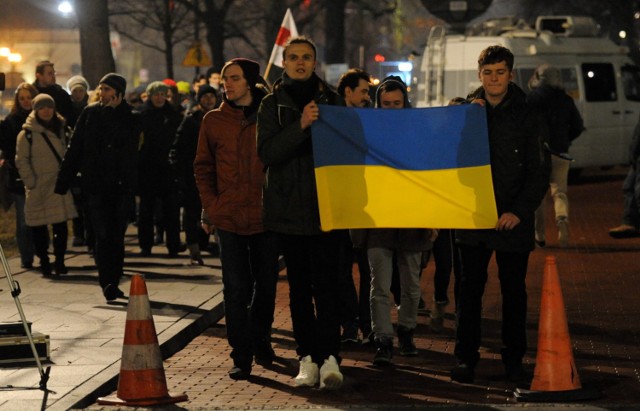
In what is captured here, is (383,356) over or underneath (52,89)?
underneath

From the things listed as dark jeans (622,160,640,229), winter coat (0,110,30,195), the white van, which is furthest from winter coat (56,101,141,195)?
the white van

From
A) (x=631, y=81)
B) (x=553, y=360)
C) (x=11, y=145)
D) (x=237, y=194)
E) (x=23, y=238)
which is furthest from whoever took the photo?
(x=631, y=81)

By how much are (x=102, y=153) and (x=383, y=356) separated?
4.10m

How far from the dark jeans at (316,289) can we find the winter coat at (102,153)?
4.07m

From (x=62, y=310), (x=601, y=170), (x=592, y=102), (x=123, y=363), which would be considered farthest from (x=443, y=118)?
(x=601, y=170)

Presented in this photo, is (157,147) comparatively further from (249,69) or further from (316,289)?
(316,289)

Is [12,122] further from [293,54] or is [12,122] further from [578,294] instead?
[293,54]

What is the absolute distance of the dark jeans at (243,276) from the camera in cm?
943

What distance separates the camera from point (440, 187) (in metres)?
9.21

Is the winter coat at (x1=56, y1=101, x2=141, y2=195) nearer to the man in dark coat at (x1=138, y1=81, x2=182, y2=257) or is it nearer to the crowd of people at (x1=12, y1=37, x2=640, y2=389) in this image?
the crowd of people at (x1=12, y1=37, x2=640, y2=389)

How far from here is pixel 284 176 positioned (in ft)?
29.1

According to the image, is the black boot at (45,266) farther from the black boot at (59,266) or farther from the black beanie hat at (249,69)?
the black beanie hat at (249,69)

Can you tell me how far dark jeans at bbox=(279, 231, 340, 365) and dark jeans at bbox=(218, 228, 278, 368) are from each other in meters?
0.51

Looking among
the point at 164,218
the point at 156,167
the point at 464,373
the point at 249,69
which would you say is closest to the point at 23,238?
the point at 164,218
